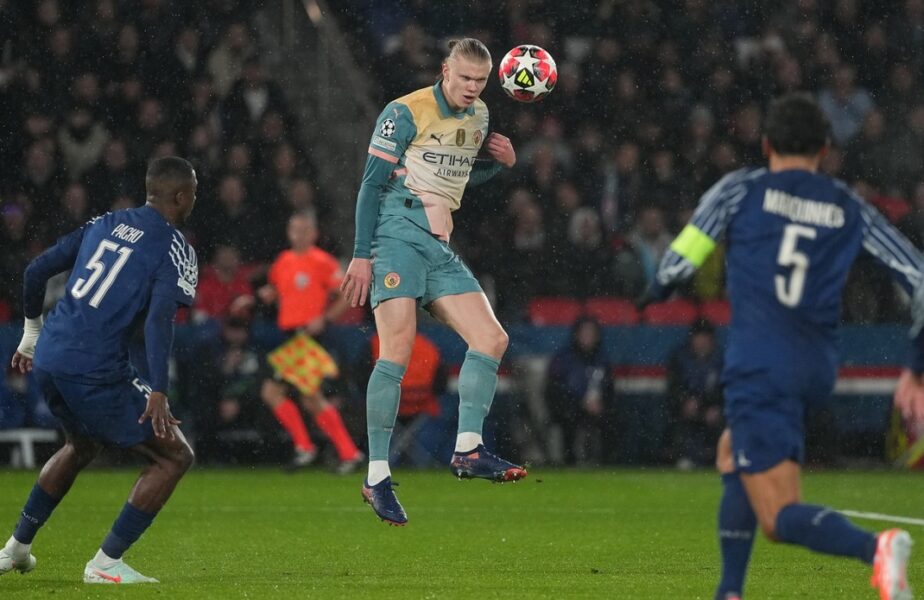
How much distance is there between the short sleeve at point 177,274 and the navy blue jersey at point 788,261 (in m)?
2.64

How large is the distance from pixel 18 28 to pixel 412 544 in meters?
8.85

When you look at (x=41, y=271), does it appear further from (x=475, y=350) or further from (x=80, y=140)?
(x=80, y=140)

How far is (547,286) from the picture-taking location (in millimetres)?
14453

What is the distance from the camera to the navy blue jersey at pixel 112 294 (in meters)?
6.98

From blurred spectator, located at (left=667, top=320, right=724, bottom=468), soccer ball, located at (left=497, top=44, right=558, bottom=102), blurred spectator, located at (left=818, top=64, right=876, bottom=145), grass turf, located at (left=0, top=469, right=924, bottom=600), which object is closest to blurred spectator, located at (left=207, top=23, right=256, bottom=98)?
grass turf, located at (left=0, top=469, right=924, bottom=600)

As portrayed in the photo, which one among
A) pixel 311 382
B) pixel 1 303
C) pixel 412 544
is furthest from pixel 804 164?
pixel 1 303

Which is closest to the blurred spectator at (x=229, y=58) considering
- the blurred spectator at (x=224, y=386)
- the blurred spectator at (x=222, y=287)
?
the blurred spectator at (x=222, y=287)

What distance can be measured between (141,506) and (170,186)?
4.68 ft

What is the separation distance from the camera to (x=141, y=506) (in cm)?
711

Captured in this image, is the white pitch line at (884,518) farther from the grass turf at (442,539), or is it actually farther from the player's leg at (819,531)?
the player's leg at (819,531)

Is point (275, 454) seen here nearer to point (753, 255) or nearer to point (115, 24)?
point (115, 24)

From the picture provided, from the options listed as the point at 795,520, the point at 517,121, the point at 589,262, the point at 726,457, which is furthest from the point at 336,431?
→ the point at 795,520

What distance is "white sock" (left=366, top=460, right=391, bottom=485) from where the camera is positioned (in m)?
7.25

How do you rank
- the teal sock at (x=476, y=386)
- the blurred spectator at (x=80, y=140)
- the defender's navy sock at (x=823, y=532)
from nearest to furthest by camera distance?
1. the defender's navy sock at (x=823, y=532)
2. the teal sock at (x=476, y=386)
3. the blurred spectator at (x=80, y=140)
